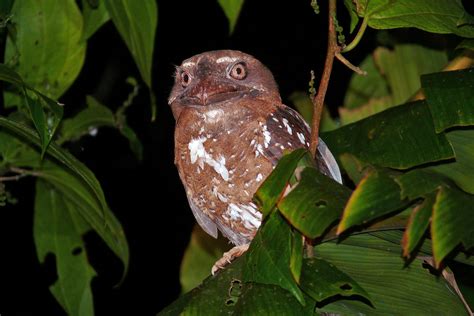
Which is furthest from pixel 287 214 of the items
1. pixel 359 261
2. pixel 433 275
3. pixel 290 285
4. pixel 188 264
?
pixel 188 264

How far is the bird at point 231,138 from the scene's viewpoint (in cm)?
304

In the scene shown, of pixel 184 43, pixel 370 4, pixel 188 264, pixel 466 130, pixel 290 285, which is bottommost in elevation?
pixel 188 264

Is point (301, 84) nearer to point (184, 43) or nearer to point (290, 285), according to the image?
point (184, 43)

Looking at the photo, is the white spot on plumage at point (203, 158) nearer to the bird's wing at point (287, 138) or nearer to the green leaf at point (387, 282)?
the bird's wing at point (287, 138)

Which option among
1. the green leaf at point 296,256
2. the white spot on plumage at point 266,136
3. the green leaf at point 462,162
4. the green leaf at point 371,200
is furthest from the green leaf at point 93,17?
the green leaf at point 371,200

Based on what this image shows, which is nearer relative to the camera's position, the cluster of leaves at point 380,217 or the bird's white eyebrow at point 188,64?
the cluster of leaves at point 380,217

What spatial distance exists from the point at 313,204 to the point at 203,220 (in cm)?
160

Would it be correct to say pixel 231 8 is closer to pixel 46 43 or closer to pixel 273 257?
pixel 46 43

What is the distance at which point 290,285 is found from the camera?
2.03 meters

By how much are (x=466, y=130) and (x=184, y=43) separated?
417 cm

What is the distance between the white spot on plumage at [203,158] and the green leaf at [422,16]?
966mm

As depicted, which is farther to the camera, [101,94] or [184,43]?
[184,43]

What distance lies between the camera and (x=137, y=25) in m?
3.19

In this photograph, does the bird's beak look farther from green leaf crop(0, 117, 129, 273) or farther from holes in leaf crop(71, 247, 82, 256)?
holes in leaf crop(71, 247, 82, 256)
